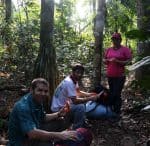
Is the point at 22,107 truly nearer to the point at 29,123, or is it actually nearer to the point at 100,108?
Result: the point at 29,123

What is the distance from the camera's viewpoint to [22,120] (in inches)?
162

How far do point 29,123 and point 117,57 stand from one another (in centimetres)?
374

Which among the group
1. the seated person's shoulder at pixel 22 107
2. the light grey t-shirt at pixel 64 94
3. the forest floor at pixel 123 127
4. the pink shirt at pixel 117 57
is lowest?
the forest floor at pixel 123 127

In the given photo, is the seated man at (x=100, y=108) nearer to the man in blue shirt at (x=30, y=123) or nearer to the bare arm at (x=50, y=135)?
the man in blue shirt at (x=30, y=123)

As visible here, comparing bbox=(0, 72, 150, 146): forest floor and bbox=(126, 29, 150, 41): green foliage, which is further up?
bbox=(126, 29, 150, 41): green foliage

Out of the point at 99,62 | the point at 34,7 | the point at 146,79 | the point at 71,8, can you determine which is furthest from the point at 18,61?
the point at 71,8

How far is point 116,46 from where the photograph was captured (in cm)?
761

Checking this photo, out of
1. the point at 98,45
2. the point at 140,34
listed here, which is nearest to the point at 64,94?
the point at 98,45

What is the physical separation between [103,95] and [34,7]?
9.64 m

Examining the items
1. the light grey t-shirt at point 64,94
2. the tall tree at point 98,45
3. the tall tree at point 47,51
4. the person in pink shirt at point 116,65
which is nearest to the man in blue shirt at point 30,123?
the light grey t-shirt at point 64,94

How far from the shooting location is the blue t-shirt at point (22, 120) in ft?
13.5

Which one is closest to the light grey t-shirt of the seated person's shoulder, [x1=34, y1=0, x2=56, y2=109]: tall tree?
[x1=34, y1=0, x2=56, y2=109]: tall tree

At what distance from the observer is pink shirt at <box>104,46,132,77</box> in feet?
24.8

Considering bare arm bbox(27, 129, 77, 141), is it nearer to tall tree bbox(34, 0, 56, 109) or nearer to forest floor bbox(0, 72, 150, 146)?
forest floor bbox(0, 72, 150, 146)
